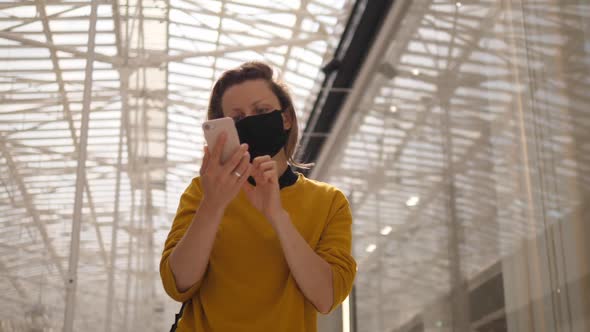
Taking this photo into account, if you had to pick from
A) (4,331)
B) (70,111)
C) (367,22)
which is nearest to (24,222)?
(4,331)

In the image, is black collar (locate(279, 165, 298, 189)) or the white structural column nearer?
black collar (locate(279, 165, 298, 189))

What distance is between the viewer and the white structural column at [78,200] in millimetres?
7246

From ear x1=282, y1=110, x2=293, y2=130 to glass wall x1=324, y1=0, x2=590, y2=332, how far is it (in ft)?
10.5

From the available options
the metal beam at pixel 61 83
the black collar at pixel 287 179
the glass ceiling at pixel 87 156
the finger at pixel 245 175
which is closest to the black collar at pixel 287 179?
the black collar at pixel 287 179

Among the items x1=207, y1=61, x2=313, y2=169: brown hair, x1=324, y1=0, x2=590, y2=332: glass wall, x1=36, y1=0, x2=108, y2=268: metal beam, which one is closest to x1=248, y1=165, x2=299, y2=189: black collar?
x1=207, y1=61, x2=313, y2=169: brown hair

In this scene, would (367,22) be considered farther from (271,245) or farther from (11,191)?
(271,245)

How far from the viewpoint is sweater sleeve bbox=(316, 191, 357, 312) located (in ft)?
9.60

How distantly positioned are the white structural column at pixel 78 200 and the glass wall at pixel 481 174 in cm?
429

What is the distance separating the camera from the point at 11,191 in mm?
5906

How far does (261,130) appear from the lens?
293 cm

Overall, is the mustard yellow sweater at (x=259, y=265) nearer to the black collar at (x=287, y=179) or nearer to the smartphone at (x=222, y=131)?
the black collar at (x=287, y=179)

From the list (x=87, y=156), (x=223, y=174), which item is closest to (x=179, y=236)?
(x=223, y=174)

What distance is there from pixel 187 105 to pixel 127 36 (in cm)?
1460

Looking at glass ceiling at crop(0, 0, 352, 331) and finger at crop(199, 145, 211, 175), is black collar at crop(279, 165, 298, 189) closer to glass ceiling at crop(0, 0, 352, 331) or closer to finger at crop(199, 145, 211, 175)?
finger at crop(199, 145, 211, 175)
